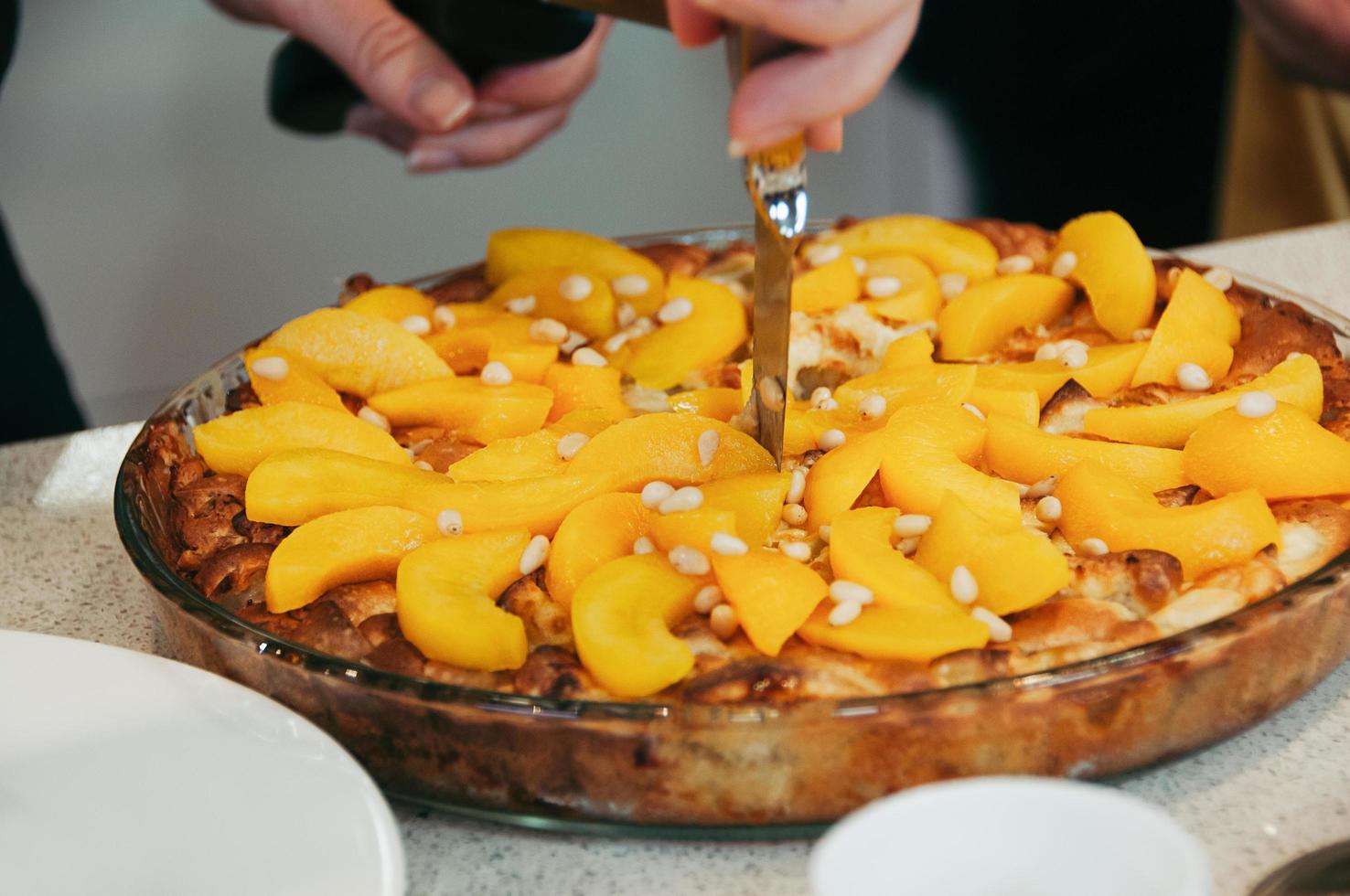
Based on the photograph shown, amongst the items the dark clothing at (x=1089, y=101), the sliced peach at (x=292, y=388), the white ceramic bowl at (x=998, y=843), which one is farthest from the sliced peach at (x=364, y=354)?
the dark clothing at (x=1089, y=101)

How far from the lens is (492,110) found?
2.21m

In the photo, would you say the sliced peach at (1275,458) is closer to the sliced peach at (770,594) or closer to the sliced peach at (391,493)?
the sliced peach at (770,594)

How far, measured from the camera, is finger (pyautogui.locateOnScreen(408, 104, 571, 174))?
2.23m

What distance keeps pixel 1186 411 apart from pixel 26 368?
5.81 feet

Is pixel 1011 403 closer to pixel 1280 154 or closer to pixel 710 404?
pixel 710 404

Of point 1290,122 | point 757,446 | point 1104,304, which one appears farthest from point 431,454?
point 1290,122

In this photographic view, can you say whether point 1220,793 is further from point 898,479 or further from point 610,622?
point 610,622

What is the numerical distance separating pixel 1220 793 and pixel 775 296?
52 cm

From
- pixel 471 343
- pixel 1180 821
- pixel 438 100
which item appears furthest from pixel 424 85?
pixel 1180 821

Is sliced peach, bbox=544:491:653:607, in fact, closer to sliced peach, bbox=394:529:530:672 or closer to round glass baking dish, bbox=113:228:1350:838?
sliced peach, bbox=394:529:530:672

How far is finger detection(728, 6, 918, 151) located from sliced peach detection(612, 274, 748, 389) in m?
0.60

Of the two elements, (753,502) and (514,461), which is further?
(514,461)

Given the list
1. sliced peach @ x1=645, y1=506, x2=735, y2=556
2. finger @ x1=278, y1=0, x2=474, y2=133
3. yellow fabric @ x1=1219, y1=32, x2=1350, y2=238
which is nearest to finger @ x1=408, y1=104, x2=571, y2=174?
finger @ x1=278, y1=0, x2=474, y2=133

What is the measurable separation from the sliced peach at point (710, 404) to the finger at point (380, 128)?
1095 mm
